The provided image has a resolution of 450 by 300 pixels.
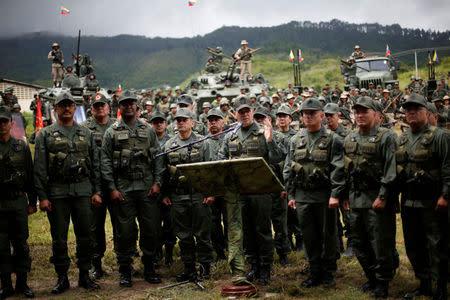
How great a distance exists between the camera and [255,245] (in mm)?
6281

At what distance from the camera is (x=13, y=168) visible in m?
5.78

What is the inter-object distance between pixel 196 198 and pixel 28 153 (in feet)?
7.94

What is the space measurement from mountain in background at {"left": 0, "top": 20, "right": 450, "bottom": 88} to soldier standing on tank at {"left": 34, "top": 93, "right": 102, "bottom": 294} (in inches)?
1186

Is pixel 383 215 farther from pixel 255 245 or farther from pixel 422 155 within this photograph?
pixel 255 245

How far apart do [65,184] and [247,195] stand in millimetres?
2492

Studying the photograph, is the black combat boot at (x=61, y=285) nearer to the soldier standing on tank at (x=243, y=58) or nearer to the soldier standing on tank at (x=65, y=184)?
the soldier standing on tank at (x=65, y=184)

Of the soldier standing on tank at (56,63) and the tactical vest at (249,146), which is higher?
the soldier standing on tank at (56,63)

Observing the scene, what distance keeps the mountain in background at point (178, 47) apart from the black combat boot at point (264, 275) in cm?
3164

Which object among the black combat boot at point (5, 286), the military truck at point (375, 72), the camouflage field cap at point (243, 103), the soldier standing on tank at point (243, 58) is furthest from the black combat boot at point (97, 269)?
the military truck at point (375, 72)

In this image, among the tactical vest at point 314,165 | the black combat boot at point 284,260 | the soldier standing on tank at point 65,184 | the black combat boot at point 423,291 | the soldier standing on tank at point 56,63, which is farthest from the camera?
the soldier standing on tank at point 56,63

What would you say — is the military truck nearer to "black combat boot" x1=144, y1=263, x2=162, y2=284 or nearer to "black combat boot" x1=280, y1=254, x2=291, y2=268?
"black combat boot" x1=280, y1=254, x2=291, y2=268

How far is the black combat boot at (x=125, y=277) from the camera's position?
623 centimetres

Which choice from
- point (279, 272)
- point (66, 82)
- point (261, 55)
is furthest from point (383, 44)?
point (279, 272)

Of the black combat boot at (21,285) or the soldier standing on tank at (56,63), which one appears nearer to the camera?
the black combat boot at (21,285)
